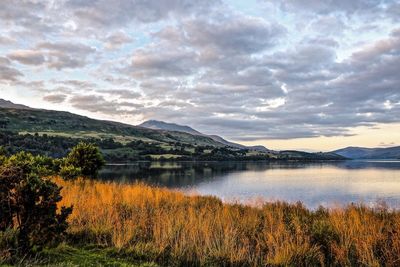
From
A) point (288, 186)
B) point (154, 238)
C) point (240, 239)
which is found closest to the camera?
point (240, 239)

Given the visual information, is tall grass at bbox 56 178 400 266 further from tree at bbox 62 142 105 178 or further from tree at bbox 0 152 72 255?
tree at bbox 62 142 105 178

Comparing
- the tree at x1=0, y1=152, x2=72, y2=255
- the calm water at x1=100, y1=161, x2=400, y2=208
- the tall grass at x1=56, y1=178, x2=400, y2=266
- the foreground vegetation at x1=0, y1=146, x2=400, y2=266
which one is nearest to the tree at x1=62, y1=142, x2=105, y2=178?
the calm water at x1=100, y1=161, x2=400, y2=208

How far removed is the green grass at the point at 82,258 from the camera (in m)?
6.79

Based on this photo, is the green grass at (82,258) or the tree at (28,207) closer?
the green grass at (82,258)

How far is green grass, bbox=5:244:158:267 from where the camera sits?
679 cm

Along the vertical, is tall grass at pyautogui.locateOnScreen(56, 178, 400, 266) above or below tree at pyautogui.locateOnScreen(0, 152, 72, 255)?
below

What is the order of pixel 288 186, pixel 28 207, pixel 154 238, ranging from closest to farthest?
pixel 28 207 → pixel 154 238 → pixel 288 186

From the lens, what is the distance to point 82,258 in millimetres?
7316

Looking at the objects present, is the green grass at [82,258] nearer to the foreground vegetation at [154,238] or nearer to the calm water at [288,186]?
the foreground vegetation at [154,238]

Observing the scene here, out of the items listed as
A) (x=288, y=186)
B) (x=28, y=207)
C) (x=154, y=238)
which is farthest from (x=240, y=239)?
(x=288, y=186)

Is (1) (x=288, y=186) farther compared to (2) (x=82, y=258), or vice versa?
(1) (x=288, y=186)

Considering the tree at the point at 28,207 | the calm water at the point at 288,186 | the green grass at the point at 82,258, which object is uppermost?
the tree at the point at 28,207

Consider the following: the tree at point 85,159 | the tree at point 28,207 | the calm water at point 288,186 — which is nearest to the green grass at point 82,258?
the tree at point 28,207

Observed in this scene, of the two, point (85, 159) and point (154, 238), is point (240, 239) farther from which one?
point (85, 159)
